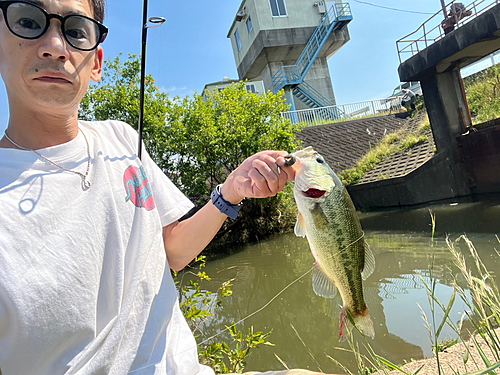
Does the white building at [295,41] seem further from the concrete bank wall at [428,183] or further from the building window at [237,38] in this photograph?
the concrete bank wall at [428,183]

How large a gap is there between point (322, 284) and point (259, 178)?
0.71 meters

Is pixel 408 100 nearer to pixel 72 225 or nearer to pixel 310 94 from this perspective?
pixel 310 94

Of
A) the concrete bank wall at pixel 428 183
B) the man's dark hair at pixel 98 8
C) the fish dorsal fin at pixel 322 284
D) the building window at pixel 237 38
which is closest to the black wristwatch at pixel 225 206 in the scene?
the fish dorsal fin at pixel 322 284

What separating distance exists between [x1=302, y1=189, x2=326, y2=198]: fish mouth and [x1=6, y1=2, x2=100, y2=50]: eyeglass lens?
120cm

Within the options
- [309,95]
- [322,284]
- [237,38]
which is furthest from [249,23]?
[322,284]

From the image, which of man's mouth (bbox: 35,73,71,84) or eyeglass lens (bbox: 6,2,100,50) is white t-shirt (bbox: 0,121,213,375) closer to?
man's mouth (bbox: 35,73,71,84)

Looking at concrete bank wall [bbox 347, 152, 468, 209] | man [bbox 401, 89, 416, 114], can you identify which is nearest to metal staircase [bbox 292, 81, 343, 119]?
man [bbox 401, 89, 416, 114]

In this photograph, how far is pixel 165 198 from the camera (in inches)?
68.4

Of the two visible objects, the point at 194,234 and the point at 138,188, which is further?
the point at 194,234

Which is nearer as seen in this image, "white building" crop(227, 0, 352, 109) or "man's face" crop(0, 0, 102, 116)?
"man's face" crop(0, 0, 102, 116)

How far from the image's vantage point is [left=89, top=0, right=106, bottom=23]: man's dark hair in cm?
155

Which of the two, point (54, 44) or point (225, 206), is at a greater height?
point (54, 44)

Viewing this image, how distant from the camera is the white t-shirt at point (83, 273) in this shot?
1.08m

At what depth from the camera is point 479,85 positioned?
1439 centimetres
